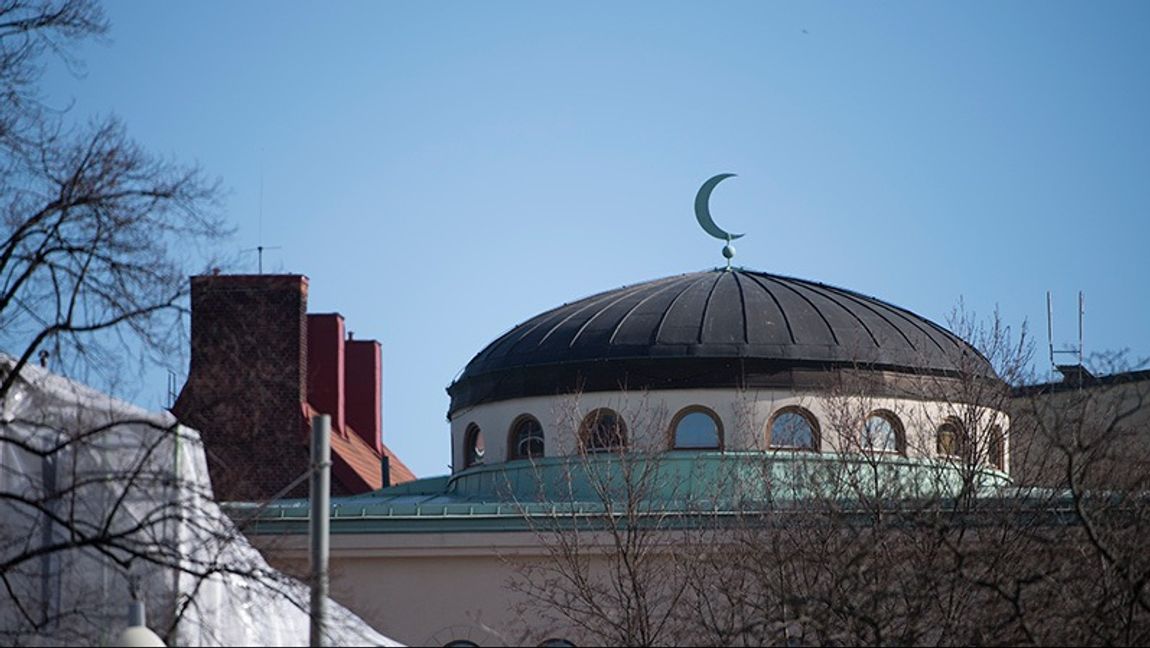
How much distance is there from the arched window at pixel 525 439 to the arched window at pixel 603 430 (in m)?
1.27

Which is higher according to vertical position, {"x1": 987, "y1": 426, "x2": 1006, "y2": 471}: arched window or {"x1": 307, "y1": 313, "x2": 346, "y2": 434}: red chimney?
{"x1": 307, "y1": 313, "x2": 346, "y2": 434}: red chimney

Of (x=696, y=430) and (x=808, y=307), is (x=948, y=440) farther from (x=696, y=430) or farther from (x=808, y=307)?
(x=696, y=430)

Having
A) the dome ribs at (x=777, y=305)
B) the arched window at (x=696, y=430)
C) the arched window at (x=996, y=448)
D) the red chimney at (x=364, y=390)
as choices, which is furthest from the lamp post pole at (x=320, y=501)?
the red chimney at (x=364, y=390)

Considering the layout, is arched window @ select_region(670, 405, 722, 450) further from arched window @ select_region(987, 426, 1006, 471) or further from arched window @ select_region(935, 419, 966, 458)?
arched window @ select_region(987, 426, 1006, 471)

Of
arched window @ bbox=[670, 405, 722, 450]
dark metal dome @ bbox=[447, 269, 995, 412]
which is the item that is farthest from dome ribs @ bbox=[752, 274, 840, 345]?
arched window @ bbox=[670, 405, 722, 450]

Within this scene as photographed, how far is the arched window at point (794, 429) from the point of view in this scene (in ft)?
140

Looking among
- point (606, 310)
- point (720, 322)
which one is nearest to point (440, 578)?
point (606, 310)

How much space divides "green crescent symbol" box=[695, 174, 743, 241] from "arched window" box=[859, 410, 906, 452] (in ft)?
23.1

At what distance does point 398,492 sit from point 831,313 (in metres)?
9.16

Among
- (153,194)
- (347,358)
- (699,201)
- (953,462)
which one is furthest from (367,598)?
(347,358)

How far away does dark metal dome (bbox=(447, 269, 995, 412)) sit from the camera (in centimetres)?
4284

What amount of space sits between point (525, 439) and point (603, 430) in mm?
1973

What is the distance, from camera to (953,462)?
129 feet

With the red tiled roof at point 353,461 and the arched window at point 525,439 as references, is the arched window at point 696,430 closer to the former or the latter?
the arched window at point 525,439
